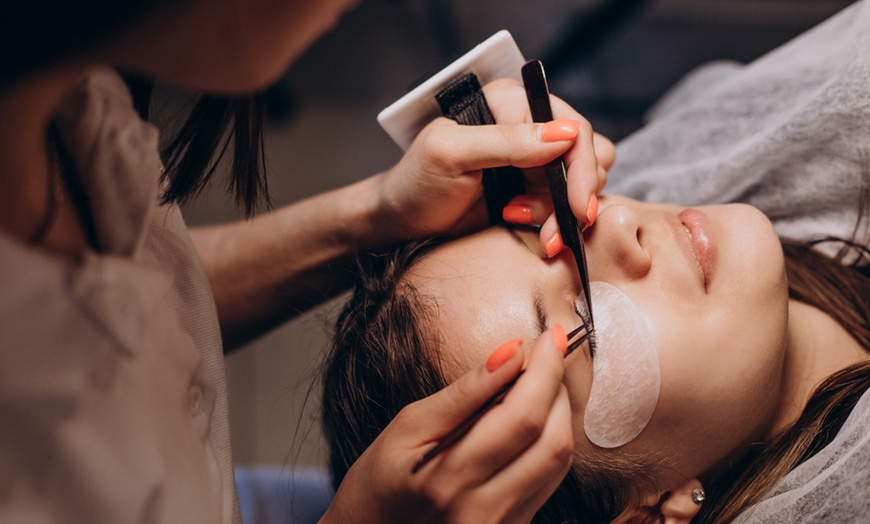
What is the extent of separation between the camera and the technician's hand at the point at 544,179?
0.60 metres

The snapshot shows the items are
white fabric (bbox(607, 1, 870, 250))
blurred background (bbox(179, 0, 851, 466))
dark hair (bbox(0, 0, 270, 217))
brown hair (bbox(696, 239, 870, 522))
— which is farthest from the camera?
blurred background (bbox(179, 0, 851, 466))

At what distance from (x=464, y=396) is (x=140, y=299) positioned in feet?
0.81

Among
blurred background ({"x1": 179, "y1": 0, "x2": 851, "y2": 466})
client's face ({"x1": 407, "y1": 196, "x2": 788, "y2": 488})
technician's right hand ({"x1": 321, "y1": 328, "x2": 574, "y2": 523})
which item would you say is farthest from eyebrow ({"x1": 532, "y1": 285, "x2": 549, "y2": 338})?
blurred background ({"x1": 179, "y1": 0, "x2": 851, "y2": 466})

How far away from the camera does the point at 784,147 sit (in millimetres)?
870

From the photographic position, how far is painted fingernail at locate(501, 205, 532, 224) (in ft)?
2.20

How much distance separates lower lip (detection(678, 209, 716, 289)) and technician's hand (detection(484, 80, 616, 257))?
0.10m

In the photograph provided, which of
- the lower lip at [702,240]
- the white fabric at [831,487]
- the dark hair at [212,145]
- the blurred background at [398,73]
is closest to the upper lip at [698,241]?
the lower lip at [702,240]

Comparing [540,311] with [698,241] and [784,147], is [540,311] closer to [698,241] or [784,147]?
[698,241]

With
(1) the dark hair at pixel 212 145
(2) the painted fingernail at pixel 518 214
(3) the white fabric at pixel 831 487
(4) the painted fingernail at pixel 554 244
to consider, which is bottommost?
(3) the white fabric at pixel 831 487

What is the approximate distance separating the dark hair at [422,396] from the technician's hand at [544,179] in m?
0.14

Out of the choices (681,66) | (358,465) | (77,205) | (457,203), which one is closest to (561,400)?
(358,465)

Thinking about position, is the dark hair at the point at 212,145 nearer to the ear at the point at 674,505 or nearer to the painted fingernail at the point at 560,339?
the painted fingernail at the point at 560,339

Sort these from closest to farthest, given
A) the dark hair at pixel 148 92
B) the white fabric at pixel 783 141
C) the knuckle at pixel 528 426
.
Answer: the dark hair at pixel 148 92 < the knuckle at pixel 528 426 < the white fabric at pixel 783 141

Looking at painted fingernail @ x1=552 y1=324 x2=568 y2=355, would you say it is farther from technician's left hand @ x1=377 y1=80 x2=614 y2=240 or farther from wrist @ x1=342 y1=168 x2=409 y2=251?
wrist @ x1=342 y1=168 x2=409 y2=251
